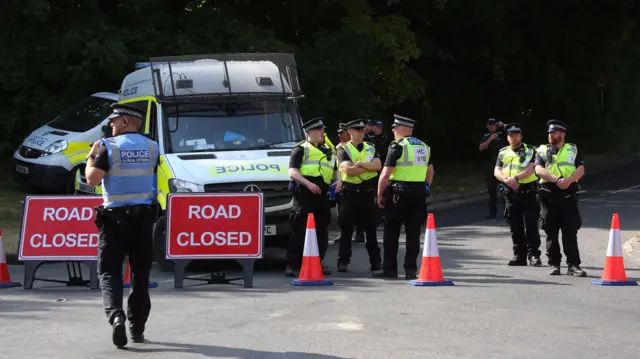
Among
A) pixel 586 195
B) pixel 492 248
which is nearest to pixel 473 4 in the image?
pixel 586 195

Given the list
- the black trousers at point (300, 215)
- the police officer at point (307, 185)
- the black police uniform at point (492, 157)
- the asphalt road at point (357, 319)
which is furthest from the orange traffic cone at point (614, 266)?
the black police uniform at point (492, 157)

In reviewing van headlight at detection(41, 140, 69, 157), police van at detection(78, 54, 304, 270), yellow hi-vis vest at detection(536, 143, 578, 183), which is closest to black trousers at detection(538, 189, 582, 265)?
yellow hi-vis vest at detection(536, 143, 578, 183)

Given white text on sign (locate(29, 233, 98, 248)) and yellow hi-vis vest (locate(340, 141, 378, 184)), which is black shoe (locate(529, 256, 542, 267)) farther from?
white text on sign (locate(29, 233, 98, 248))

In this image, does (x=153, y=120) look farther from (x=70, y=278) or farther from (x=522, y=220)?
(x=522, y=220)

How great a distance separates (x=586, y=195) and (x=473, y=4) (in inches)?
270

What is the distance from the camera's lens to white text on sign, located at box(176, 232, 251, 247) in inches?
562

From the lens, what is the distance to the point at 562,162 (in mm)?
15117

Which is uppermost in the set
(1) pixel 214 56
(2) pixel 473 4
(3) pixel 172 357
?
(2) pixel 473 4

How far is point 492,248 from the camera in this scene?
1841cm

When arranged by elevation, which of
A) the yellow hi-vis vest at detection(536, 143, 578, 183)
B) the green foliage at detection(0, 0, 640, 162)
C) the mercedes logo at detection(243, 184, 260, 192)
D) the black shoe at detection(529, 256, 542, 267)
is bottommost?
the black shoe at detection(529, 256, 542, 267)

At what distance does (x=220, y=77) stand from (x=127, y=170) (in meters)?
7.08

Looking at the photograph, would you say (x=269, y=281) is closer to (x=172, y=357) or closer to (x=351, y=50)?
(x=172, y=357)

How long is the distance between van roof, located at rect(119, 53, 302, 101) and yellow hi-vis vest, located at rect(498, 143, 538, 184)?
291 cm

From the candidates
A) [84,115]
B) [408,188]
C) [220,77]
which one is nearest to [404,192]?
[408,188]
